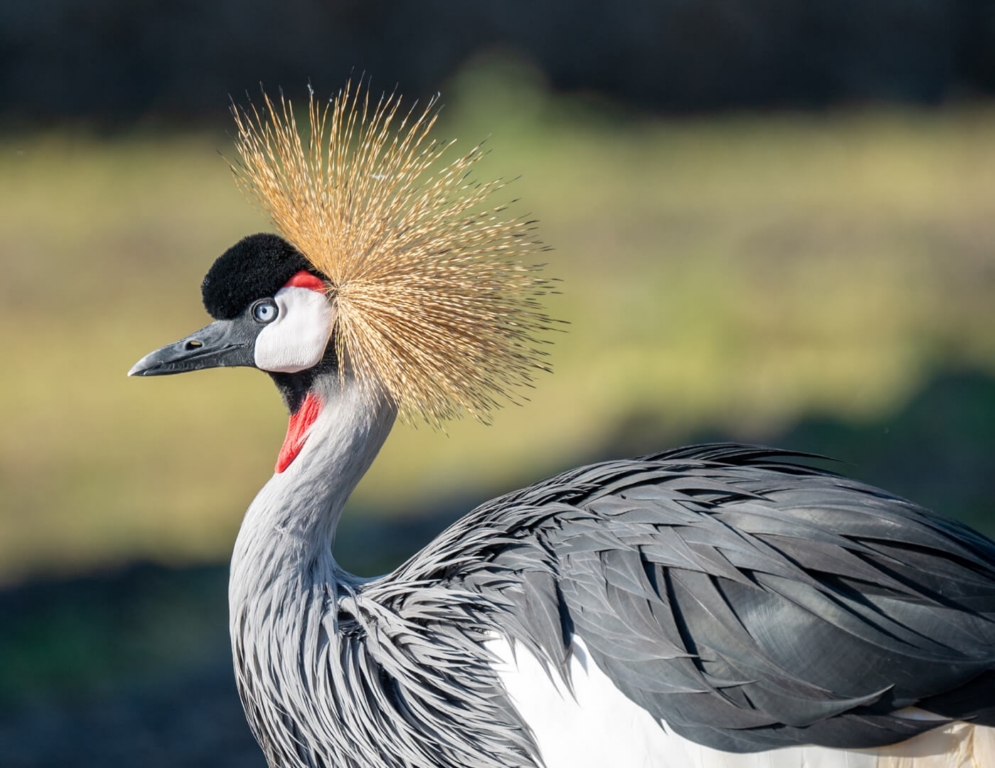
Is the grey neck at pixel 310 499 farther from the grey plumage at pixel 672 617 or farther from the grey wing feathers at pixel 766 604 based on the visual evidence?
the grey wing feathers at pixel 766 604

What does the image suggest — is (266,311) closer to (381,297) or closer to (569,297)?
(381,297)

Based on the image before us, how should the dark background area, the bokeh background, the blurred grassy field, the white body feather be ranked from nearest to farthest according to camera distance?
1. the white body feather
2. the bokeh background
3. the blurred grassy field
4. the dark background area

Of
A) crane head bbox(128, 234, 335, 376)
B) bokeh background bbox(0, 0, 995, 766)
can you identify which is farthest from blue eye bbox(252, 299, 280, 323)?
bokeh background bbox(0, 0, 995, 766)

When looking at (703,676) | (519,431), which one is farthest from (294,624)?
(519,431)

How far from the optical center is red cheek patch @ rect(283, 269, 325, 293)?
4.48 ft

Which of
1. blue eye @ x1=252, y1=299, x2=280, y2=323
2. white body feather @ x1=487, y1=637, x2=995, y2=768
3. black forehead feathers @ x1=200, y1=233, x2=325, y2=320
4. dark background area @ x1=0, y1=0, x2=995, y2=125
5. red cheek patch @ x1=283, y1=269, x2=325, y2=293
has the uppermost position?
dark background area @ x1=0, y1=0, x2=995, y2=125

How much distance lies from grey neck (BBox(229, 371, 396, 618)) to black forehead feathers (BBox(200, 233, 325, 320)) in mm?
122

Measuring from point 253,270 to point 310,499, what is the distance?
0.27 meters

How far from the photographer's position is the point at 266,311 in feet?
4.46

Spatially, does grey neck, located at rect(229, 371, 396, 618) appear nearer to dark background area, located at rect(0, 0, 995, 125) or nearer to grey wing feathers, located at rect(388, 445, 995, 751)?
grey wing feathers, located at rect(388, 445, 995, 751)

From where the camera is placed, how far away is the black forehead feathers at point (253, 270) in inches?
53.3

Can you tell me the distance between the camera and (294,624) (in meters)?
1.31

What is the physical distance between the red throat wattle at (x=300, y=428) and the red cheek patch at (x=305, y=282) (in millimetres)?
121

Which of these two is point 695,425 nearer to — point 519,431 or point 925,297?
point 519,431
